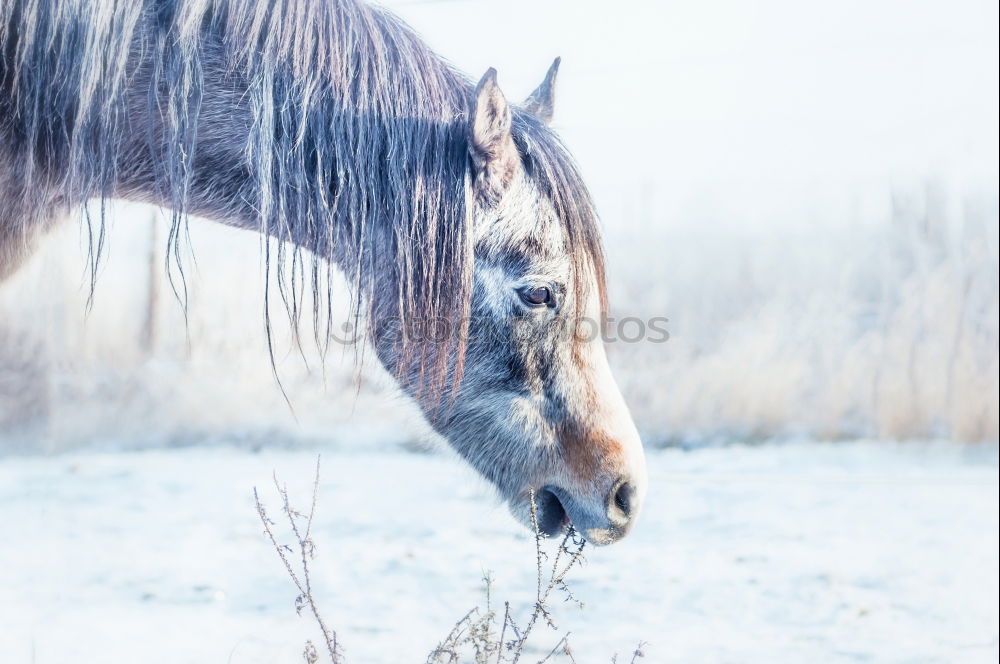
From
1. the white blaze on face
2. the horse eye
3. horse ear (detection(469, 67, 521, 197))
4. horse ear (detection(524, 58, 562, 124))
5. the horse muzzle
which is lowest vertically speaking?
the horse muzzle

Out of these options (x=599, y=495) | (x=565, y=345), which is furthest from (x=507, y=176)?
(x=599, y=495)

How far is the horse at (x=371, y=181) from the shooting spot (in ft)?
3.83

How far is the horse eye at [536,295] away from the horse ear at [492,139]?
169 millimetres

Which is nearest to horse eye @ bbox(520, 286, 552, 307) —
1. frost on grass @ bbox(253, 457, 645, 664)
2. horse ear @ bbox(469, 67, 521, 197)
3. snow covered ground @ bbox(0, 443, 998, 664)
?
horse ear @ bbox(469, 67, 521, 197)

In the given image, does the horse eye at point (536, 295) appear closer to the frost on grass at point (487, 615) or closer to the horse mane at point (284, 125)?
the horse mane at point (284, 125)

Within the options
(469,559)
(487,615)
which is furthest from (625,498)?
(469,559)

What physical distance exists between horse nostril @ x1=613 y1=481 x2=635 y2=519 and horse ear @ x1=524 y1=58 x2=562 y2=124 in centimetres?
73

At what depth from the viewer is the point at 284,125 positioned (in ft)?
3.90

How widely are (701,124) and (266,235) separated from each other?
159 centimetres

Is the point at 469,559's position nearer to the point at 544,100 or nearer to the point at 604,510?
the point at 604,510

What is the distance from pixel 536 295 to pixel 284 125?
49cm

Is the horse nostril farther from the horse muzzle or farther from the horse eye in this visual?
the horse eye

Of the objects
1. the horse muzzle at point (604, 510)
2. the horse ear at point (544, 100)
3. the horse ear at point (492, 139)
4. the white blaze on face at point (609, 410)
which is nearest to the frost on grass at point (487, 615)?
the horse muzzle at point (604, 510)

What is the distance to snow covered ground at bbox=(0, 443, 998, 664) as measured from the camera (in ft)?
6.18
